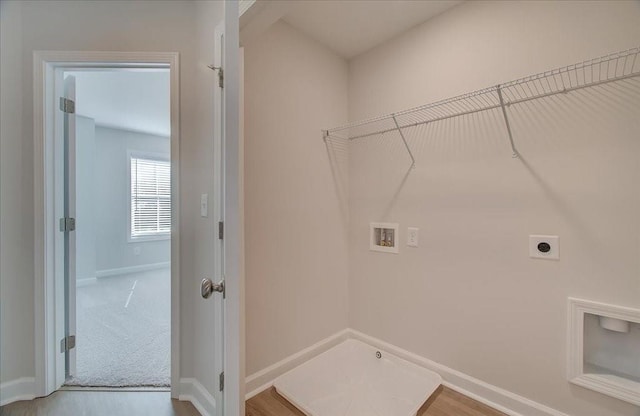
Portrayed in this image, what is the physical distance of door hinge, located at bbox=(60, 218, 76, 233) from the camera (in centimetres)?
173

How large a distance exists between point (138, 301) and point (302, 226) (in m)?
2.79

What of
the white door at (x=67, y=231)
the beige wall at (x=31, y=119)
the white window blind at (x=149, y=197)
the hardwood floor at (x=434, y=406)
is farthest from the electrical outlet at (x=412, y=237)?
the white window blind at (x=149, y=197)

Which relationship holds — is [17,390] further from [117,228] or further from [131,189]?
[131,189]

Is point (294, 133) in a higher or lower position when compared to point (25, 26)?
lower

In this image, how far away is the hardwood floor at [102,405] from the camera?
1523mm

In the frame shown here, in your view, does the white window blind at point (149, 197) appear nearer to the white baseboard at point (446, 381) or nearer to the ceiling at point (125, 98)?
the ceiling at point (125, 98)

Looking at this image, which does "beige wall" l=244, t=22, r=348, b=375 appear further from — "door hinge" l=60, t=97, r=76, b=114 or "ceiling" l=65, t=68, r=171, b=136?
"door hinge" l=60, t=97, r=76, b=114

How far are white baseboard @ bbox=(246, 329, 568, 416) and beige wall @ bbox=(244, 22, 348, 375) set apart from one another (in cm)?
6

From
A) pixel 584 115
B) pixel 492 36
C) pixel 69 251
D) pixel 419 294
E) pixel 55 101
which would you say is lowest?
pixel 419 294

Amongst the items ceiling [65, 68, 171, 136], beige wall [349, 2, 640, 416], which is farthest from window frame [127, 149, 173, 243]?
beige wall [349, 2, 640, 416]

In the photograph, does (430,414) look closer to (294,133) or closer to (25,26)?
(294,133)

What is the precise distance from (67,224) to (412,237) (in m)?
2.35

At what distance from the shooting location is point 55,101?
1.67m

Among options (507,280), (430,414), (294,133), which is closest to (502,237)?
(507,280)
